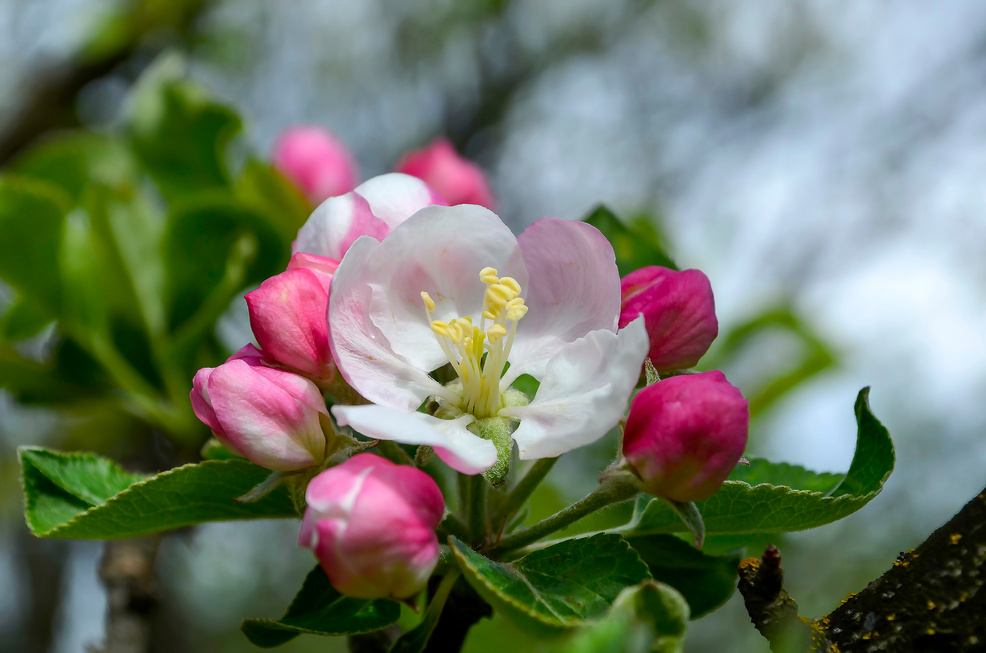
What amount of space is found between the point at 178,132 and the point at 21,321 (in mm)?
543

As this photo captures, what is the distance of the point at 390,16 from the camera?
4430 millimetres

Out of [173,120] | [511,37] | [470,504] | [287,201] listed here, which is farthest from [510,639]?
[511,37]

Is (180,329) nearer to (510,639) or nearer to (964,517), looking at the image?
(510,639)

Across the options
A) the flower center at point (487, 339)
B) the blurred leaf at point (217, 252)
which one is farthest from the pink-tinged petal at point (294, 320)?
the blurred leaf at point (217, 252)

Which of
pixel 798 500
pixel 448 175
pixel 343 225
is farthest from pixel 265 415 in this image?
pixel 448 175

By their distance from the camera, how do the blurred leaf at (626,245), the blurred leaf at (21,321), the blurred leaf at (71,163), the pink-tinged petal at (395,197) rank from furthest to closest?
1. the blurred leaf at (71,163)
2. the blurred leaf at (21,321)
3. the blurred leaf at (626,245)
4. the pink-tinged petal at (395,197)

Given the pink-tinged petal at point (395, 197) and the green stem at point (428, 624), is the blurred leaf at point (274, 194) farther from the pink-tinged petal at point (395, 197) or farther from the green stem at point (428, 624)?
the green stem at point (428, 624)

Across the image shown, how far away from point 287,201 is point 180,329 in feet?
1.19

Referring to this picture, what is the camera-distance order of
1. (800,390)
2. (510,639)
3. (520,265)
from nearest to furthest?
(520,265), (510,639), (800,390)

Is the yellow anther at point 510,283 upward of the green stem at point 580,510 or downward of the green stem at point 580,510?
upward

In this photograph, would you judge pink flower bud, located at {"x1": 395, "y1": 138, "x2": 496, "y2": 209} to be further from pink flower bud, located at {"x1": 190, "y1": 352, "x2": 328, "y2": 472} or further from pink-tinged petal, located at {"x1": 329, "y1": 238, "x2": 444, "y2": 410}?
pink flower bud, located at {"x1": 190, "y1": 352, "x2": 328, "y2": 472}

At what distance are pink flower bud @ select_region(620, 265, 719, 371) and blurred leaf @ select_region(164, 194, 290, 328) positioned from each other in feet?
3.04

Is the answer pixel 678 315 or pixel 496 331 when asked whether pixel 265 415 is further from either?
pixel 678 315

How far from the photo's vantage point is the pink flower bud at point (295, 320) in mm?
719
